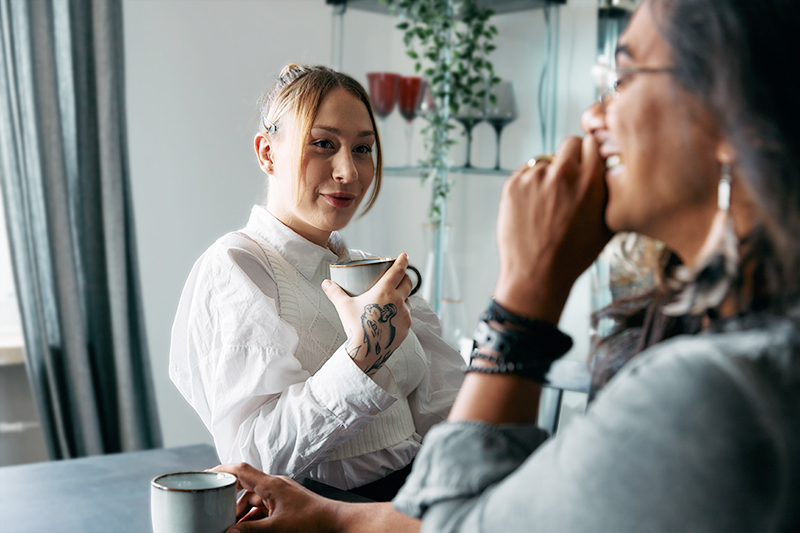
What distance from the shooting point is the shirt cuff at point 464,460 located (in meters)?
0.54

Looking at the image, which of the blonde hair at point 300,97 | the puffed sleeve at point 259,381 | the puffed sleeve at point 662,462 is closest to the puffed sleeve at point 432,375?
the puffed sleeve at point 259,381

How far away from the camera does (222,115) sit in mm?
2824

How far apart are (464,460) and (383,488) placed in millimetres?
616

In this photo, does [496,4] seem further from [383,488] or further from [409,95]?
[383,488]

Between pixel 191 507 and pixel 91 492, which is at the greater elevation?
pixel 191 507

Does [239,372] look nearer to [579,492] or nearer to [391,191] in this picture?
[579,492]

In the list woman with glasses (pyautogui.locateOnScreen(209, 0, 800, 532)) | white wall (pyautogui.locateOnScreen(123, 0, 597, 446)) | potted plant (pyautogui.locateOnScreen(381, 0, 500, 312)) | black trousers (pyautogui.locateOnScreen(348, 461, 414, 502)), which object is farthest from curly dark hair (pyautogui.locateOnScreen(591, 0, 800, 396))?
white wall (pyautogui.locateOnScreen(123, 0, 597, 446))

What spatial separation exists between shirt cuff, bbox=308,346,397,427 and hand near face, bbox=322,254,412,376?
2 cm

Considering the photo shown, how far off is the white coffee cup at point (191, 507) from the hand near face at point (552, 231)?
1.14 ft

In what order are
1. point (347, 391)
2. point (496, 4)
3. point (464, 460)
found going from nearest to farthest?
point (464, 460) → point (347, 391) → point (496, 4)

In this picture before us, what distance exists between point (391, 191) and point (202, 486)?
2.53 meters

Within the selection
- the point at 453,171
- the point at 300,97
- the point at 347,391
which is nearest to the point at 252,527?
the point at 347,391

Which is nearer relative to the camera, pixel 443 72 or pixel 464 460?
pixel 464 460

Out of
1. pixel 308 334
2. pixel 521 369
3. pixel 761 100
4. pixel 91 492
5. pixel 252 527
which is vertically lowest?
pixel 91 492
